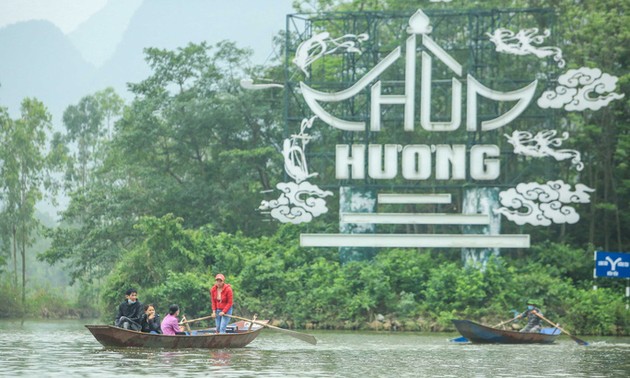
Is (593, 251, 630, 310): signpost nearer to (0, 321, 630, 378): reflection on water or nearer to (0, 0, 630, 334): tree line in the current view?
(0, 0, 630, 334): tree line

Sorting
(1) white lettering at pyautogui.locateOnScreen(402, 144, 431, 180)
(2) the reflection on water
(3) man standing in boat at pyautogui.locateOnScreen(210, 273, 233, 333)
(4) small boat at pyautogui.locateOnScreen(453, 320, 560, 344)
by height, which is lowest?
(2) the reflection on water

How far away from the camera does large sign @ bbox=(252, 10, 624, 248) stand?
39531 mm

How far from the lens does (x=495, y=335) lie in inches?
1190

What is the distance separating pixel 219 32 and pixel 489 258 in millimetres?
132487

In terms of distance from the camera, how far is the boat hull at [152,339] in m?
24.0

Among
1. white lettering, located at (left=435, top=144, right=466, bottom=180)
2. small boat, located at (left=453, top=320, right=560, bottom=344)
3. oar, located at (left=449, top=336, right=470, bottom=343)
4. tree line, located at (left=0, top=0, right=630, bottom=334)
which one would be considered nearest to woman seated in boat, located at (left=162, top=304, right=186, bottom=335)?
small boat, located at (left=453, top=320, right=560, bottom=344)

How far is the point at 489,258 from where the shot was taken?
132ft

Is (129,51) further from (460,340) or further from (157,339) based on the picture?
(157,339)

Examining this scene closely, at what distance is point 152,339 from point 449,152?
1761 centimetres

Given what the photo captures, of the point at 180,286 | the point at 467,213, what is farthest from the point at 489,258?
the point at 180,286

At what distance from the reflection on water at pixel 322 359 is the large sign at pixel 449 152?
8229 millimetres

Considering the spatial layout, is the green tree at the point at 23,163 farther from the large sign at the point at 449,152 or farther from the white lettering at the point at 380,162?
the white lettering at the point at 380,162

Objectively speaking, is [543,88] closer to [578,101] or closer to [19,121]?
[578,101]

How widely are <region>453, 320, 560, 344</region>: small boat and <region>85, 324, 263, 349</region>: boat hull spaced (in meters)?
6.53
